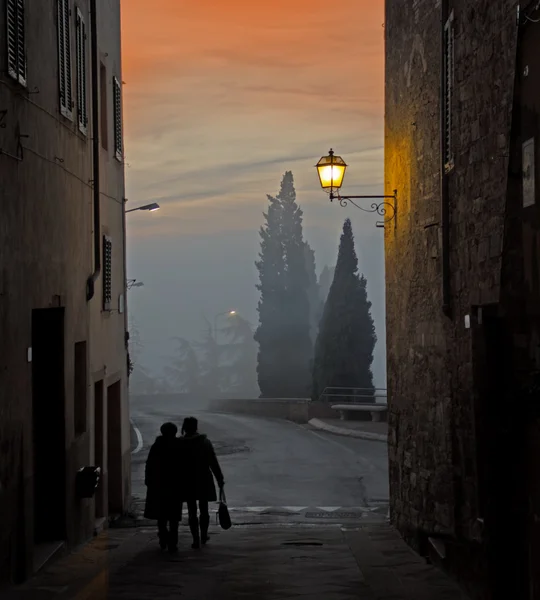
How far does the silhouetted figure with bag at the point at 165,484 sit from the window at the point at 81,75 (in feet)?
14.5

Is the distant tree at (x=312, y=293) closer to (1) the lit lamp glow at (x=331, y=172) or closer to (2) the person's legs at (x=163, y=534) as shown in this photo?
(1) the lit lamp glow at (x=331, y=172)

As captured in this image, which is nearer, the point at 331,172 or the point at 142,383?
the point at 331,172

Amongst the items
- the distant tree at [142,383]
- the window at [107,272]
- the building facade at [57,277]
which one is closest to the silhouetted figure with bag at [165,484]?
the building facade at [57,277]

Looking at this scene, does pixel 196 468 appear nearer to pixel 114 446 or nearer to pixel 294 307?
pixel 114 446

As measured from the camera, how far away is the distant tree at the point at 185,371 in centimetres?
11812

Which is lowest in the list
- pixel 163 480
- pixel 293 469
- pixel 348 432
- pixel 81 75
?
pixel 293 469

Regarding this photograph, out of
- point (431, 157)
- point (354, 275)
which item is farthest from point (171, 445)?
point (354, 275)

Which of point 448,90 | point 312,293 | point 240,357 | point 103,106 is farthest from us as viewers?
point 240,357

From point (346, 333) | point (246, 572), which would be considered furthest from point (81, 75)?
point (346, 333)

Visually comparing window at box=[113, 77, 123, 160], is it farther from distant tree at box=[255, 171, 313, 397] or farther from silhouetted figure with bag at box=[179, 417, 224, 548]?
distant tree at box=[255, 171, 313, 397]

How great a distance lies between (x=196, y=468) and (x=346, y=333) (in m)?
41.2

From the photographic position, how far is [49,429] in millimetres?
12539

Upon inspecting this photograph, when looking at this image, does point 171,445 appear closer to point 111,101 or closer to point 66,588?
point 66,588

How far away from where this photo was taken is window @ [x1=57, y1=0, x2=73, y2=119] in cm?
1265
